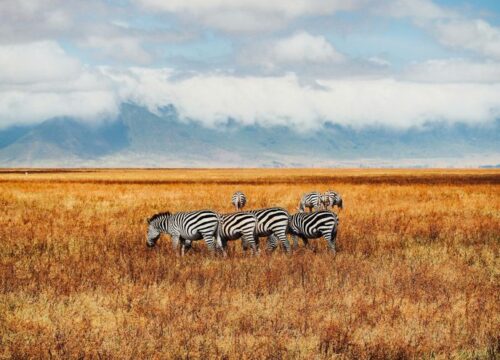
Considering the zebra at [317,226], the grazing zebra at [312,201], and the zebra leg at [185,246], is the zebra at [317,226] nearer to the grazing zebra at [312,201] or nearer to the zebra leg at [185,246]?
the zebra leg at [185,246]

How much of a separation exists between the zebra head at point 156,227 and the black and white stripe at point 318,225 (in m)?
3.34

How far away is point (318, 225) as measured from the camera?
15523 millimetres

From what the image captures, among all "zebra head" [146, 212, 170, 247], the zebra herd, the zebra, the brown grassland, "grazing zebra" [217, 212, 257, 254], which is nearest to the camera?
the brown grassland

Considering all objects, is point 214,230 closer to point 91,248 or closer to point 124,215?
point 91,248

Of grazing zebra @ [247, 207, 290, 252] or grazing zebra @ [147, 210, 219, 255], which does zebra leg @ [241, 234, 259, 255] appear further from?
grazing zebra @ [147, 210, 219, 255]

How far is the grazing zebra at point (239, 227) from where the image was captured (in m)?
14.7

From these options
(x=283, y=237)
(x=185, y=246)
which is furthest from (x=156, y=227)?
(x=283, y=237)

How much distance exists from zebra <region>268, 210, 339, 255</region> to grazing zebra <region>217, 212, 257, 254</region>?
1.11 metres

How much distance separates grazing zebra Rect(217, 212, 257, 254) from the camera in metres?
14.7

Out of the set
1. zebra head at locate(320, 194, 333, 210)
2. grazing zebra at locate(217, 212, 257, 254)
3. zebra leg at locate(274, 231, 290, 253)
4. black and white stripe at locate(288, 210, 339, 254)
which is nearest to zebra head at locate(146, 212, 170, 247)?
grazing zebra at locate(217, 212, 257, 254)

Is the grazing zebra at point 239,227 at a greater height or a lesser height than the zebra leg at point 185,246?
greater

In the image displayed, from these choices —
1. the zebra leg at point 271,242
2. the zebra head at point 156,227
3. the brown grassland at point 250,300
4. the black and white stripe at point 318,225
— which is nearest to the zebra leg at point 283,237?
the brown grassland at point 250,300

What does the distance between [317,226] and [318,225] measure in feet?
0.12

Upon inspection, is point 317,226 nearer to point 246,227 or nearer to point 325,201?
point 246,227
